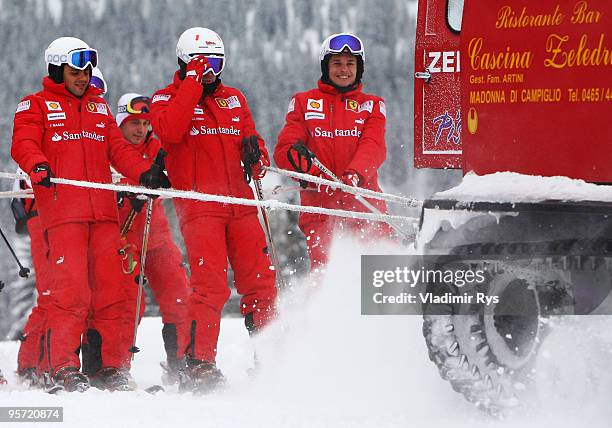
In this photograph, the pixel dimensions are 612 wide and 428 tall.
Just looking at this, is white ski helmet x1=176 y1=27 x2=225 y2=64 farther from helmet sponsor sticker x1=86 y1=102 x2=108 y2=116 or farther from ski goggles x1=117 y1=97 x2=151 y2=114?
ski goggles x1=117 y1=97 x2=151 y2=114

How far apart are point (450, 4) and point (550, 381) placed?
2958mm

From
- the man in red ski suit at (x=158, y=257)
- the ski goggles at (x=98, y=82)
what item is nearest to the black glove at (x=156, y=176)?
the man in red ski suit at (x=158, y=257)

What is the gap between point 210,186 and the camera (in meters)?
8.18

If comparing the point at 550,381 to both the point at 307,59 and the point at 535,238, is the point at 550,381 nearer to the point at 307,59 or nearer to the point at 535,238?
the point at 535,238

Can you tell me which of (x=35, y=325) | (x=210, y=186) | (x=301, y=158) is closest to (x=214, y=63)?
(x=210, y=186)

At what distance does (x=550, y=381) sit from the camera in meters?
6.25

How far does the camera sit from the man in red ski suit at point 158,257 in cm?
936

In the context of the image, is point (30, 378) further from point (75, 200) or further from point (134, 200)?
point (75, 200)

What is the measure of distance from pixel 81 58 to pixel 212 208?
4.30 ft

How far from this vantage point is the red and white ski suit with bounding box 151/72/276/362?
7906 millimetres

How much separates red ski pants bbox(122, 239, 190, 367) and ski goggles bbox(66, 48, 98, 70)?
5.57 ft

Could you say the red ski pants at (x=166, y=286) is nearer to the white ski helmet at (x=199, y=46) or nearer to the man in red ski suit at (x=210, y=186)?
the man in red ski suit at (x=210, y=186)

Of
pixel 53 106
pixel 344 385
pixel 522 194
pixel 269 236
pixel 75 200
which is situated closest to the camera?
pixel 522 194

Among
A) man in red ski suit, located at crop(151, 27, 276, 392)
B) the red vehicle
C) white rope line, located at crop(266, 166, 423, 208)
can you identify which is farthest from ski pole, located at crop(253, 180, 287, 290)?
the red vehicle
